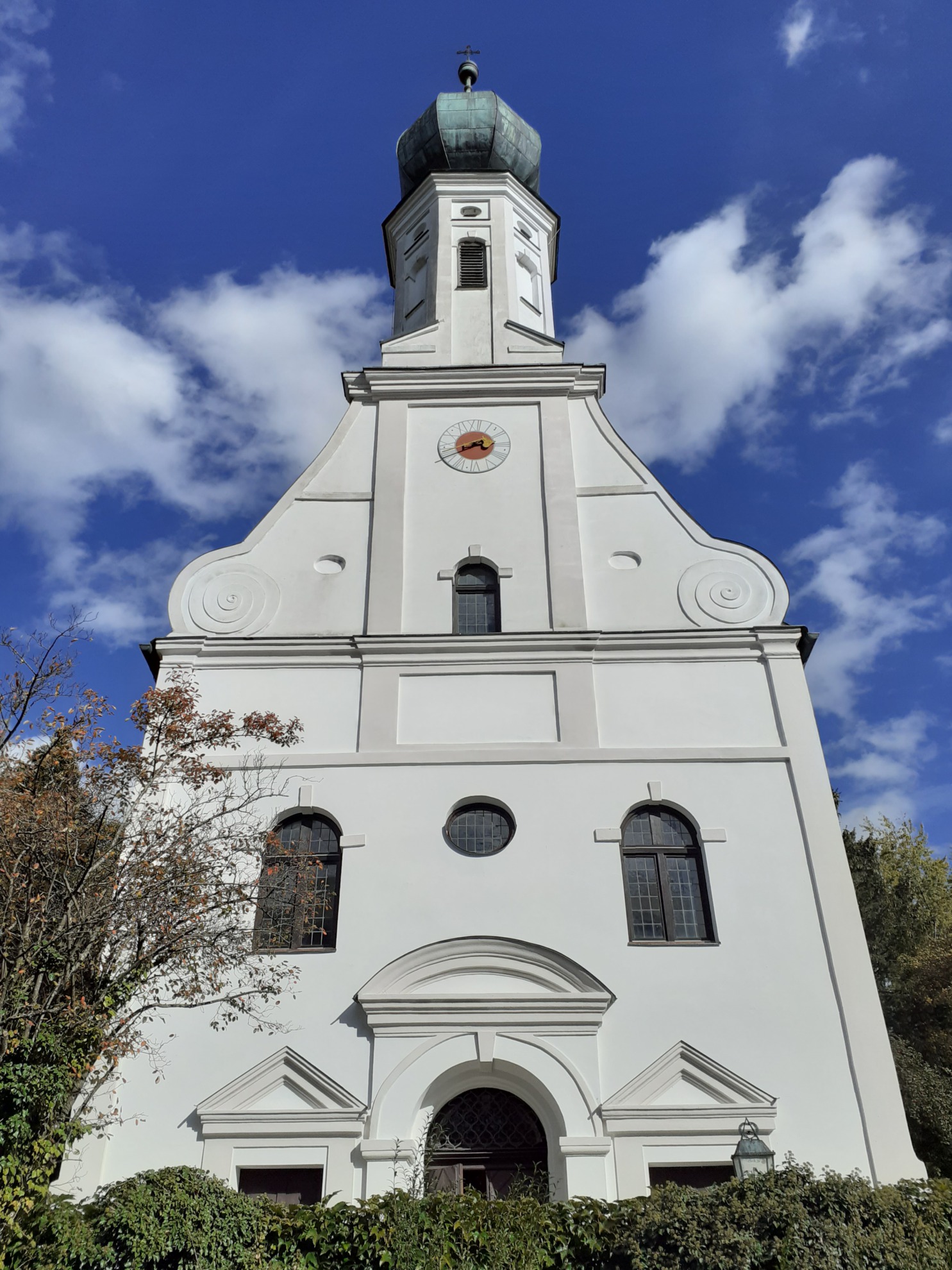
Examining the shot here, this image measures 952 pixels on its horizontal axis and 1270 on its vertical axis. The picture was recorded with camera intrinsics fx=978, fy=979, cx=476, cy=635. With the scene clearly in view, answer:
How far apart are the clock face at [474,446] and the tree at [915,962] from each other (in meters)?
15.3

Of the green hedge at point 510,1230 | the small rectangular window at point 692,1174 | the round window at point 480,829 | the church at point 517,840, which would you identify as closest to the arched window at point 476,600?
the church at point 517,840

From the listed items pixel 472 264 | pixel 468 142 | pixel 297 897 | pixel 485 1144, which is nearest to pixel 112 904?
pixel 297 897

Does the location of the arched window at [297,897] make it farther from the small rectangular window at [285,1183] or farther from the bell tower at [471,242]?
the bell tower at [471,242]

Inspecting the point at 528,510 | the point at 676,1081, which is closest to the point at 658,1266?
the point at 676,1081

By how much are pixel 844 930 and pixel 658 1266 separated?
5206 millimetres

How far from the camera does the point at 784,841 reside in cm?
1325

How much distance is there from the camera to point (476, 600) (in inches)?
630

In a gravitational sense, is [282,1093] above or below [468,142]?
below

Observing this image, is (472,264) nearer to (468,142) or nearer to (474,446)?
(468,142)

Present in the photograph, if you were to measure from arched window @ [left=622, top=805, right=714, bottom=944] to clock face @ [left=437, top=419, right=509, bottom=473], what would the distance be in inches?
274

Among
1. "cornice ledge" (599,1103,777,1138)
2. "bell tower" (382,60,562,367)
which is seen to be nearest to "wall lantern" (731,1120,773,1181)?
"cornice ledge" (599,1103,777,1138)

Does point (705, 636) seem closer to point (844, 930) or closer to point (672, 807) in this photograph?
point (672, 807)

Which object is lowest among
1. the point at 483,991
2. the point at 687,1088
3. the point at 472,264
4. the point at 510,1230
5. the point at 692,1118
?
the point at 510,1230

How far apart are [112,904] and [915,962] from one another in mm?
22952
